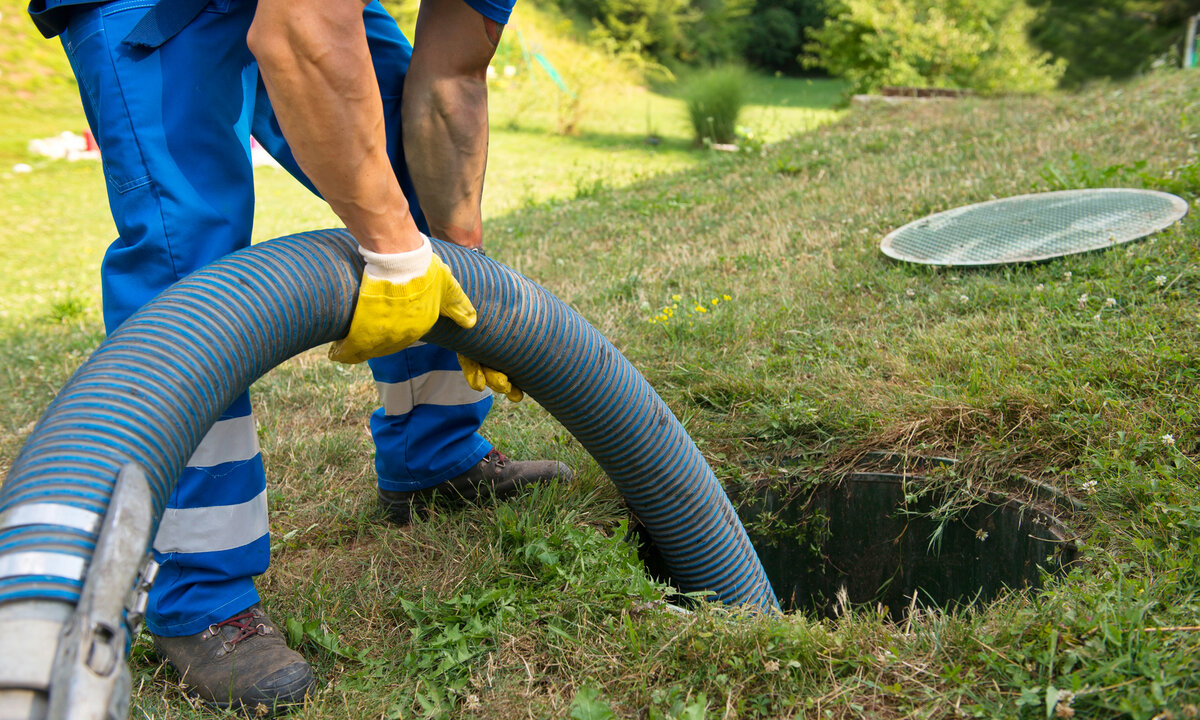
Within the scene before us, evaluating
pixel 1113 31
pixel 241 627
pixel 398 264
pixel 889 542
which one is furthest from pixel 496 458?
pixel 1113 31

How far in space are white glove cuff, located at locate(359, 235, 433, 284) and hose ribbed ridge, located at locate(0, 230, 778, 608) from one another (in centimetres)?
5

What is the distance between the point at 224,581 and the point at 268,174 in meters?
10.1

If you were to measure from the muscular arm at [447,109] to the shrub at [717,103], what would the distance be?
29.2 feet

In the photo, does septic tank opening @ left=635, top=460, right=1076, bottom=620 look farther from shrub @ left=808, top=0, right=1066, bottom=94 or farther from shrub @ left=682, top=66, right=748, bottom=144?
shrub @ left=808, top=0, right=1066, bottom=94

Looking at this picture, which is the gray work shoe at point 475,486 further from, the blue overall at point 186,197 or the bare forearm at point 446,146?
the bare forearm at point 446,146

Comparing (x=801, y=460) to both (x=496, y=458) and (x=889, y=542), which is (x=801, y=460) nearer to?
(x=889, y=542)

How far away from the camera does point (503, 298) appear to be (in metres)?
1.78

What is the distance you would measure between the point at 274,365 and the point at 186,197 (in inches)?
15.8

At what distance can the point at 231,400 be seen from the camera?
1.45 m

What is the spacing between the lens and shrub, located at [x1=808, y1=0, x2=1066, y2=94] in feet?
39.8

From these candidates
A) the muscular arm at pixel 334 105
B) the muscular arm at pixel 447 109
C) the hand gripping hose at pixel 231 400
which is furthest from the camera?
the muscular arm at pixel 447 109

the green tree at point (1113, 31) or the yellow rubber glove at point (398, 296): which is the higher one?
the green tree at point (1113, 31)

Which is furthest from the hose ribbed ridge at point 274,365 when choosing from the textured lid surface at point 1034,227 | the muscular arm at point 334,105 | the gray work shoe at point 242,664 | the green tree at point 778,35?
the green tree at point 778,35

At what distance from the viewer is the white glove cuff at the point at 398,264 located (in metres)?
1.56
